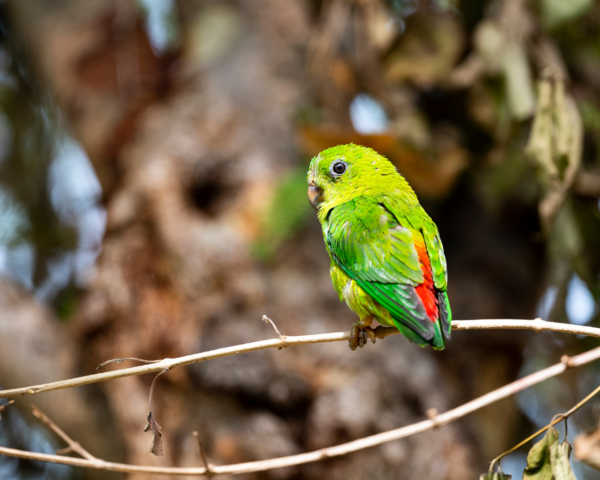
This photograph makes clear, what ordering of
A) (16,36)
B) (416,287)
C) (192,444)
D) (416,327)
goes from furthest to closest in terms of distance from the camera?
(16,36) < (192,444) < (416,287) < (416,327)

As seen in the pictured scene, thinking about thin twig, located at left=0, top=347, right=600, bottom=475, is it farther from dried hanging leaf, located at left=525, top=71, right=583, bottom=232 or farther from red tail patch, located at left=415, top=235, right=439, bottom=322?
dried hanging leaf, located at left=525, top=71, right=583, bottom=232

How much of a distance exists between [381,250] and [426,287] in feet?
0.64

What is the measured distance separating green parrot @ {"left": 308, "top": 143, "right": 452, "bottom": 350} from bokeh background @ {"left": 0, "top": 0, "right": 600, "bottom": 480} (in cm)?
93

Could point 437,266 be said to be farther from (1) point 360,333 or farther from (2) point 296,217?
(2) point 296,217

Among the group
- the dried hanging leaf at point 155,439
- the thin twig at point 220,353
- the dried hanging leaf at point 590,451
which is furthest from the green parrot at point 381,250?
the dried hanging leaf at point 155,439

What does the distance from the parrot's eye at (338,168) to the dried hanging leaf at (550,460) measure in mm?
1184

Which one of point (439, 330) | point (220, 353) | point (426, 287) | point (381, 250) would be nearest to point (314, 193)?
point (381, 250)

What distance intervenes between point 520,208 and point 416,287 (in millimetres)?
2319

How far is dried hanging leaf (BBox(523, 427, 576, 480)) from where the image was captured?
1.62 metres

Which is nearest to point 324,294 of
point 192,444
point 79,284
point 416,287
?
point 192,444

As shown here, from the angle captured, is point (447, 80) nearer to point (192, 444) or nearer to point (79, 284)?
point (192, 444)

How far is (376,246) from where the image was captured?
1908mm

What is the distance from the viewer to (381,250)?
6.20 ft

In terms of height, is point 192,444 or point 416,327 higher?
point 416,327
